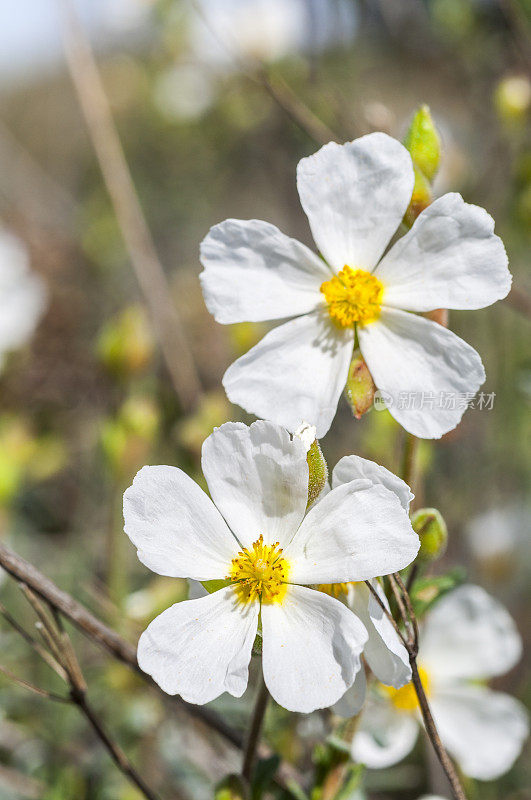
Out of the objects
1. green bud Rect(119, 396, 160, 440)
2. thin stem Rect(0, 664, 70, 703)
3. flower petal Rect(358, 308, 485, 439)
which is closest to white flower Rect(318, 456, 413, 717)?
flower petal Rect(358, 308, 485, 439)

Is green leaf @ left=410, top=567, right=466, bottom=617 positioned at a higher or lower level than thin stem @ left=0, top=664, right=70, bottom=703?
lower

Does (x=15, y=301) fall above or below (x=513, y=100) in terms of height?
below

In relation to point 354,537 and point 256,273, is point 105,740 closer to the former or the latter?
point 354,537

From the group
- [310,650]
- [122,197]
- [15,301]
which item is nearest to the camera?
[310,650]

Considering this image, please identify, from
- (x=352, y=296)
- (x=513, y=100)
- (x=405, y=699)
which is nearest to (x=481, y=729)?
(x=405, y=699)

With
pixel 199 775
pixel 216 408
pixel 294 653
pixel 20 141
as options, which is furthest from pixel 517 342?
pixel 20 141

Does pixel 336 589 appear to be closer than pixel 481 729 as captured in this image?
Yes

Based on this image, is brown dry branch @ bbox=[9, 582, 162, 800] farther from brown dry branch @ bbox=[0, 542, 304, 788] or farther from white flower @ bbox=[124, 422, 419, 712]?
white flower @ bbox=[124, 422, 419, 712]
